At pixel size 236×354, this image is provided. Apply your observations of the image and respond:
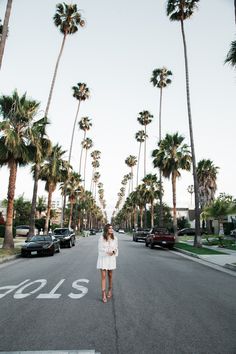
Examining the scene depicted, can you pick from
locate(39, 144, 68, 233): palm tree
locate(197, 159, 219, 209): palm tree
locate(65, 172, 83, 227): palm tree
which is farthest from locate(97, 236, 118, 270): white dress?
locate(65, 172, 83, 227): palm tree

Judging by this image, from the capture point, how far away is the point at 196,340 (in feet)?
15.8

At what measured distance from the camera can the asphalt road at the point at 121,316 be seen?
460 centimetres

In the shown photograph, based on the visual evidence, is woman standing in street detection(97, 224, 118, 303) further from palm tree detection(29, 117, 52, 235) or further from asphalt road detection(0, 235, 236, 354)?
palm tree detection(29, 117, 52, 235)

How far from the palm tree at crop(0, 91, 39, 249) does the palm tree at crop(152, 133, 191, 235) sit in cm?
1748

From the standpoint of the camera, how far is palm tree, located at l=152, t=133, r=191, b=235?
34.9m

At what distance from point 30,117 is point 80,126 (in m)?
44.3

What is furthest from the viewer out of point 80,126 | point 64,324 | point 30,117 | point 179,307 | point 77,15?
point 80,126

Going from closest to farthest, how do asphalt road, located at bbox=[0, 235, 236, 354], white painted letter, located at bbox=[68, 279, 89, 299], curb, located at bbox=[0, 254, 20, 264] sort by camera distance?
asphalt road, located at bbox=[0, 235, 236, 354]
white painted letter, located at bbox=[68, 279, 89, 299]
curb, located at bbox=[0, 254, 20, 264]

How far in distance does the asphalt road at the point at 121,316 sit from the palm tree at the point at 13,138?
11.2 m

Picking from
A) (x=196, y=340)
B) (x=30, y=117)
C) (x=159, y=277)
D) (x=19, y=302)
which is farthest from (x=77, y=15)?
(x=196, y=340)

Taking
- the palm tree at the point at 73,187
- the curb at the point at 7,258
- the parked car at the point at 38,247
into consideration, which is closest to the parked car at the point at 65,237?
the parked car at the point at 38,247

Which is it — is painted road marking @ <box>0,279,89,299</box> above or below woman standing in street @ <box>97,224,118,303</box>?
below

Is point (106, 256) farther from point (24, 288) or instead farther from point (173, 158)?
point (173, 158)

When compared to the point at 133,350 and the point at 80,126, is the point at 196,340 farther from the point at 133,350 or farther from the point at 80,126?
the point at 80,126
